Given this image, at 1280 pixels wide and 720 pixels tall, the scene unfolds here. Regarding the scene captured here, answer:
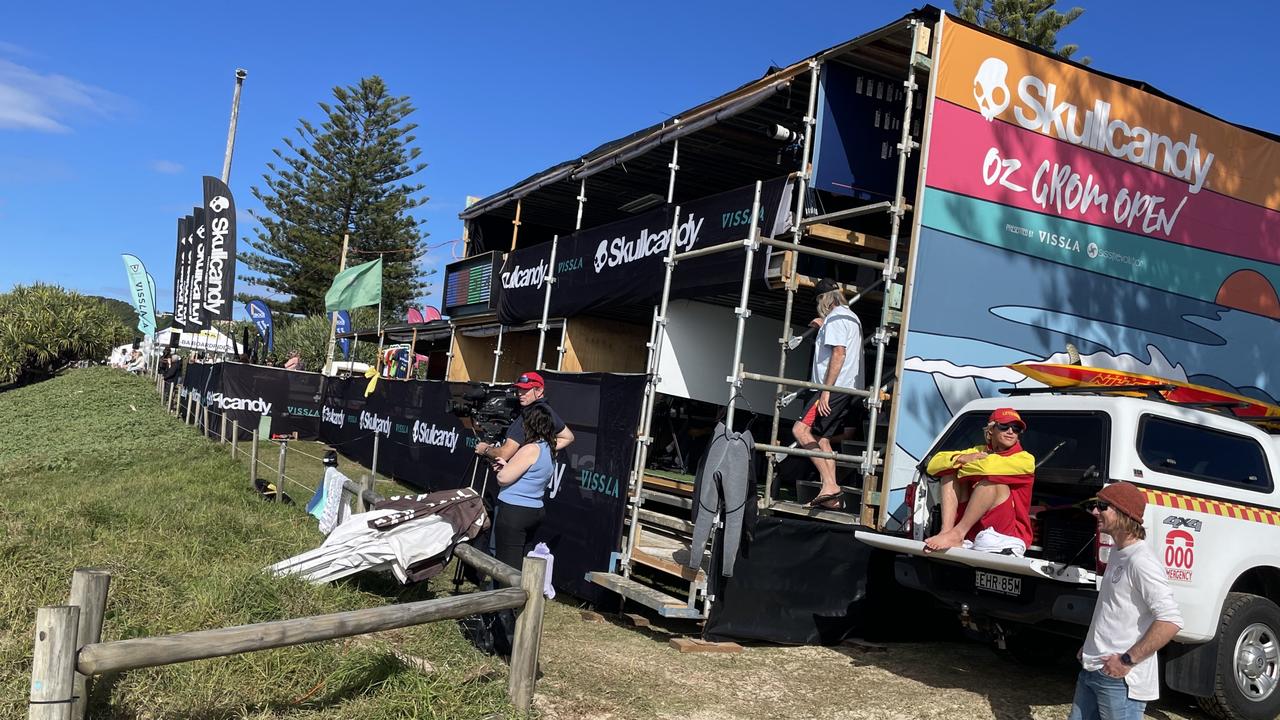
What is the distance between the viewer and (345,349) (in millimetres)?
43875

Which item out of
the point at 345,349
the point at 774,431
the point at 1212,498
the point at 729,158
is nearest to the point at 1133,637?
the point at 1212,498

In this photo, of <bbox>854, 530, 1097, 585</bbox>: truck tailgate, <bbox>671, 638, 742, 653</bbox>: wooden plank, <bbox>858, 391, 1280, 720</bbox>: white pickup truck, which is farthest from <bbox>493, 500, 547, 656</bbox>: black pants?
<bbox>854, 530, 1097, 585</bbox>: truck tailgate

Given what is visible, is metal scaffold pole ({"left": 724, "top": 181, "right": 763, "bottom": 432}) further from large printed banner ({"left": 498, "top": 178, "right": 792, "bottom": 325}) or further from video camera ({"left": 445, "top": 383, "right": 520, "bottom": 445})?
video camera ({"left": 445, "top": 383, "right": 520, "bottom": 445})

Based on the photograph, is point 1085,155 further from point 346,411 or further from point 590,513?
point 346,411

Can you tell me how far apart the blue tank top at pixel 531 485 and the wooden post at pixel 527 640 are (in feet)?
5.01

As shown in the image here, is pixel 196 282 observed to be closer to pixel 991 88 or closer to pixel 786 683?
pixel 991 88

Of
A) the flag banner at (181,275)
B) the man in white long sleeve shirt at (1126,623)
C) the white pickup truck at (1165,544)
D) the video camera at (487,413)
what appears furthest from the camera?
the flag banner at (181,275)

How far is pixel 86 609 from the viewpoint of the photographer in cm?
401

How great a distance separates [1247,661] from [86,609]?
636 cm

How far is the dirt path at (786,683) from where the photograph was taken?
5.82 metres

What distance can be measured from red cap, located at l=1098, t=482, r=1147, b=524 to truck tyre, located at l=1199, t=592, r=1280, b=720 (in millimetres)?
2196

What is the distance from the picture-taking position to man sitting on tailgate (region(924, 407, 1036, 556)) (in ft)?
19.8

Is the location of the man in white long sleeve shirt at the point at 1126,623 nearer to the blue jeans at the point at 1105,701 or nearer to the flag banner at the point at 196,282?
the blue jeans at the point at 1105,701

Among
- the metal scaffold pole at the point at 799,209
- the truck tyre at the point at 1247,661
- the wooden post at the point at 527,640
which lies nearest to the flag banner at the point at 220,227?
the metal scaffold pole at the point at 799,209
